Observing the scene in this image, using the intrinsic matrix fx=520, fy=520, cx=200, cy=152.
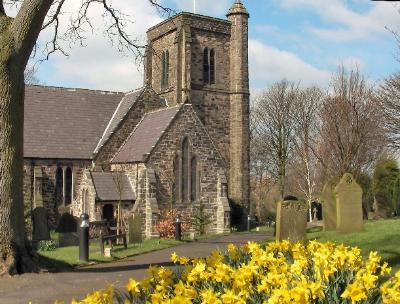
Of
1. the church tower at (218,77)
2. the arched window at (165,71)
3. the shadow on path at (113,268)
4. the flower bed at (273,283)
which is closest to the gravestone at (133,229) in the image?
the shadow on path at (113,268)

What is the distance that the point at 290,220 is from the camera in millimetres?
14680

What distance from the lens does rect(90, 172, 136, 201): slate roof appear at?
85.2ft

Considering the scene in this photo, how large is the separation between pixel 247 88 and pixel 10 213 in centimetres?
2530

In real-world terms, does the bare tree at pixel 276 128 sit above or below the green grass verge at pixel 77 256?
above

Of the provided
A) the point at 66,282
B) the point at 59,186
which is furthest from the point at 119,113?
the point at 66,282

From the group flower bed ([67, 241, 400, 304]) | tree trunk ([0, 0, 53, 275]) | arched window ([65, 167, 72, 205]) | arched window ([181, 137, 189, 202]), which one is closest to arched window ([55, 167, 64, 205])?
arched window ([65, 167, 72, 205])

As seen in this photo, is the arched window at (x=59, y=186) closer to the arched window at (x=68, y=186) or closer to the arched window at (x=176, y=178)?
the arched window at (x=68, y=186)

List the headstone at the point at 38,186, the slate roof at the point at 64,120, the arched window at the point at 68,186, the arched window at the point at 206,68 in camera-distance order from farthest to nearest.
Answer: the arched window at the point at 206,68
the arched window at the point at 68,186
the slate roof at the point at 64,120
the headstone at the point at 38,186

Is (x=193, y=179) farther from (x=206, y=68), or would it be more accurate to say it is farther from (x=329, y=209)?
(x=329, y=209)

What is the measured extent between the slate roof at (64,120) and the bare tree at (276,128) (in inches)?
754

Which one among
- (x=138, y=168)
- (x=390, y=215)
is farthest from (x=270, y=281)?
(x=390, y=215)

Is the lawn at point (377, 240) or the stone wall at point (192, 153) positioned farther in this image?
the stone wall at point (192, 153)

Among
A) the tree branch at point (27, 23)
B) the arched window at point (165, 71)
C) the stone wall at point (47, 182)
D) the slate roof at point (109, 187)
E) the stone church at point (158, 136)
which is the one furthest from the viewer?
the arched window at point (165, 71)

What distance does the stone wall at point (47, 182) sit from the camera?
28.1m
